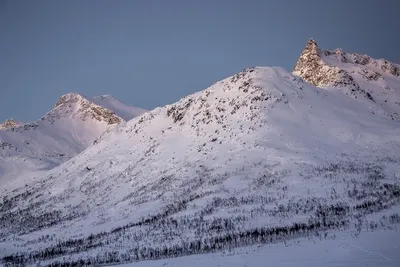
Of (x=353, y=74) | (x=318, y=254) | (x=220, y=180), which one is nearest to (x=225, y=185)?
(x=220, y=180)

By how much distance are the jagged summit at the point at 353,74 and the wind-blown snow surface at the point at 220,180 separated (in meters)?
17.8

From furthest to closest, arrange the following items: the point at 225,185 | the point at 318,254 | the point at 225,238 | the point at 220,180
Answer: the point at 220,180 → the point at 225,185 → the point at 225,238 → the point at 318,254

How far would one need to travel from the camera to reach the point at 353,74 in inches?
6166

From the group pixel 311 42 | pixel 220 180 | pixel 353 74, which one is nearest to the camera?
pixel 220 180

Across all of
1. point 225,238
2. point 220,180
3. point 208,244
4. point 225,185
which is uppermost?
point 220,180

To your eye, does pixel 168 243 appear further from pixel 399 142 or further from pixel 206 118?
pixel 206 118

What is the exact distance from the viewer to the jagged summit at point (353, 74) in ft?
413

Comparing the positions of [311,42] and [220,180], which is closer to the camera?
[220,180]

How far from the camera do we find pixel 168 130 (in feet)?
353

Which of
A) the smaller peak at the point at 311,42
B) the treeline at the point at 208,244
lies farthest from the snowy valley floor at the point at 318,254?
the smaller peak at the point at 311,42

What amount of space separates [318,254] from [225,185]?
3985 centimetres

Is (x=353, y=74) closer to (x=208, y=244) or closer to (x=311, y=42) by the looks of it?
(x=311, y=42)

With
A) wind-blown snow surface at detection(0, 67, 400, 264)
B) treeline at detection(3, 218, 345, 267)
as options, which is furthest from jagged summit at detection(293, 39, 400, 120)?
treeline at detection(3, 218, 345, 267)

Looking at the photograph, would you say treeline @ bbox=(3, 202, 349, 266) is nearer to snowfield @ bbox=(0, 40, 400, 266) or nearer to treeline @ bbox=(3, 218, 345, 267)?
treeline @ bbox=(3, 218, 345, 267)
